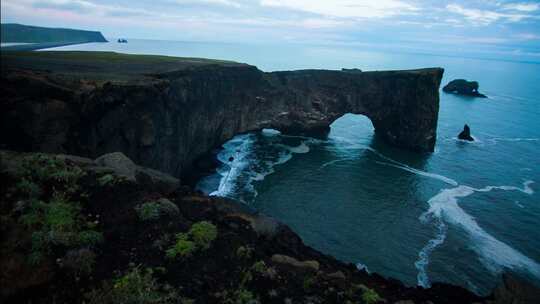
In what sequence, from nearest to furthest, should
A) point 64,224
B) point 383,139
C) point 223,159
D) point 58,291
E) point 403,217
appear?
point 58,291
point 64,224
point 403,217
point 223,159
point 383,139

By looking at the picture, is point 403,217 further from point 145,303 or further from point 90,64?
point 90,64

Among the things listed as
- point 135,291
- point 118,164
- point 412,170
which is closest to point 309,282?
point 135,291

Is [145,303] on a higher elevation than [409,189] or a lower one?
higher

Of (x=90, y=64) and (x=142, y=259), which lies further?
(x=90, y=64)

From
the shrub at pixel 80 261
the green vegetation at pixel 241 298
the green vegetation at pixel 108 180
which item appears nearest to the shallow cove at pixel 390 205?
the green vegetation at pixel 241 298

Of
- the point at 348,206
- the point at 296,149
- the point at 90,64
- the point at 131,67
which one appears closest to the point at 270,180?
the point at 348,206

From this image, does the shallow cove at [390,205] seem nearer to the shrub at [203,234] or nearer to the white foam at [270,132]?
the white foam at [270,132]

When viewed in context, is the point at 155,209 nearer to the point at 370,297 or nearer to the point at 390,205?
the point at 370,297
